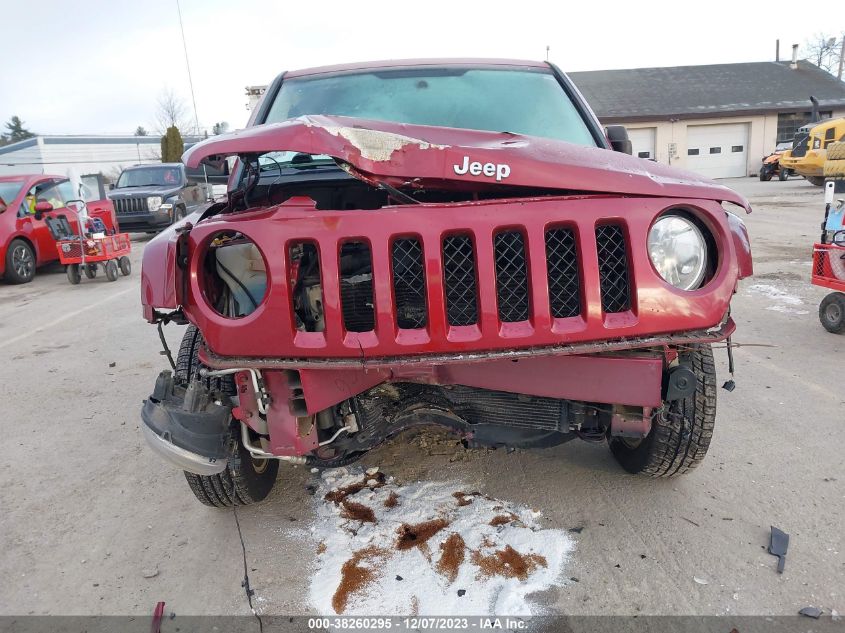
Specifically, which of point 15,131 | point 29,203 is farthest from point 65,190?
point 15,131

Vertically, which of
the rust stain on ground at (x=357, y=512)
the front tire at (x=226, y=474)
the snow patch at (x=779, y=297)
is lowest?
the snow patch at (x=779, y=297)

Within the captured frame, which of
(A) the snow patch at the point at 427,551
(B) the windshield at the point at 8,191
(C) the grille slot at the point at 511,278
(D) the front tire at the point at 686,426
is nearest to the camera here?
(C) the grille slot at the point at 511,278

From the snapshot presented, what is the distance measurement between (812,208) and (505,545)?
15.0 m

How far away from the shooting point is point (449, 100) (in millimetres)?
3168

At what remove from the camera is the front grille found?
47.0ft

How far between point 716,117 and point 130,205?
27.8 m

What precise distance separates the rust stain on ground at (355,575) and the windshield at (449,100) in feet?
6.63

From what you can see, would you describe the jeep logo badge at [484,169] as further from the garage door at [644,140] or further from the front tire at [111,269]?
the garage door at [644,140]

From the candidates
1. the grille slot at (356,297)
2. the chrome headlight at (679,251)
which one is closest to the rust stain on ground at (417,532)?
the grille slot at (356,297)

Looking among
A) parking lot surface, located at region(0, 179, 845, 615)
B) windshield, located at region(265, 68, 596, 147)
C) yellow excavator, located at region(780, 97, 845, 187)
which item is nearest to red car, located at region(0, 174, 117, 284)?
parking lot surface, located at region(0, 179, 845, 615)

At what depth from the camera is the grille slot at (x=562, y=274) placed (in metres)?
1.97

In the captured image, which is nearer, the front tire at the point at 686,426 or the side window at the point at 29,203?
Answer: the front tire at the point at 686,426

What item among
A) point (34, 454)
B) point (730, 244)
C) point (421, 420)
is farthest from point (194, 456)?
point (34, 454)

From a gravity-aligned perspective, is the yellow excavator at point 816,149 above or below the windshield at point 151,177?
below
